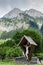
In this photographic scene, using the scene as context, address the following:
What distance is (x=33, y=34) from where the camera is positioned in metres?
135

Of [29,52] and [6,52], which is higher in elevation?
[6,52]

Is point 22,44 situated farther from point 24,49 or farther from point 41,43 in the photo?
point 41,43

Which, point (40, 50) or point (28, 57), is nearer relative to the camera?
point (28, 57)

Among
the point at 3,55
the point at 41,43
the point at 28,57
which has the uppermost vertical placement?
the point at 41,43

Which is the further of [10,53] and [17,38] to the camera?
[17,38]

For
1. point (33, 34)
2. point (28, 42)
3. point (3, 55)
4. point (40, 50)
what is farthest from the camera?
point (33, 34)

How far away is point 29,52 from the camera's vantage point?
1747 centimetres

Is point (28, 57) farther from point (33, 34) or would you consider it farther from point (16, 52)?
point (33, 34)

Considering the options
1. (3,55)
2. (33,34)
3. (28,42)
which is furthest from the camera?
(33,34)

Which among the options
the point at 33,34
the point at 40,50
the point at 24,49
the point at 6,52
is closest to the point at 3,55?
the point at 6,52

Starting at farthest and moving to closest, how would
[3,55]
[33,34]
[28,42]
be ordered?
1. [33,34]
2. [3,55]
3. [28,42]

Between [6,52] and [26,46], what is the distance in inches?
2854

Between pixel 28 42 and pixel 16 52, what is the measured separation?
73.2 meters

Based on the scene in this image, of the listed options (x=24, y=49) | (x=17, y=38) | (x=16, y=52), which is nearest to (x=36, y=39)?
(x=17, y=38)
